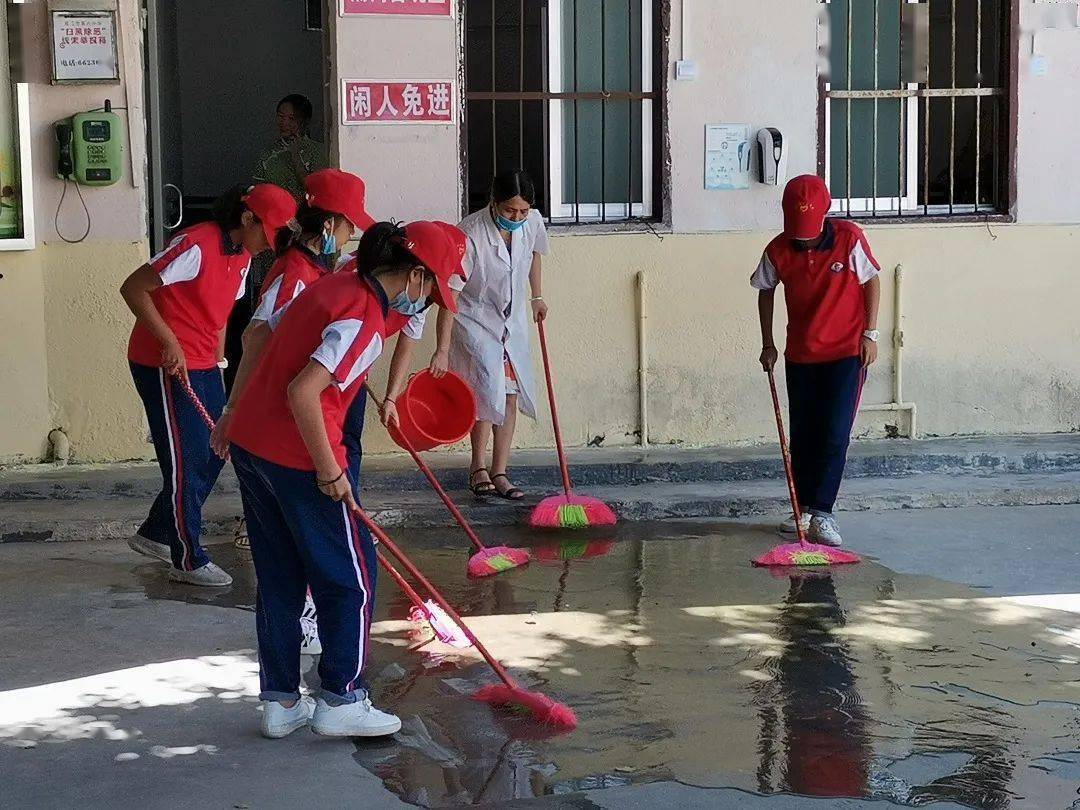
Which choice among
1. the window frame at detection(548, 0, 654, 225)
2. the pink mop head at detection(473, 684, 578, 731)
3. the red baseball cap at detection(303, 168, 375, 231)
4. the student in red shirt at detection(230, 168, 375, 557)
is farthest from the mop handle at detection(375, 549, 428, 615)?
the window frame at detection(548, 0, 654, 225)

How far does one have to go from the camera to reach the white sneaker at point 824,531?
7418 millimetres

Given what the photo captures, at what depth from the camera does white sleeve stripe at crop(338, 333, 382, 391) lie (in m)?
4.38

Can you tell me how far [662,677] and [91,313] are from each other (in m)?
4.46

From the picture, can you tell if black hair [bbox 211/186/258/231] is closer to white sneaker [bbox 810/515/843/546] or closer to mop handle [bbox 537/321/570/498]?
mop handle [bbox 537/321/570/498]

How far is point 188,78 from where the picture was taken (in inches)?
515

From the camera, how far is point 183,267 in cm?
618

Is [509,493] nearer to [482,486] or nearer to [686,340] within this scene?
[482,486]

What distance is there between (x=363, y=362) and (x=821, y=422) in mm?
3589

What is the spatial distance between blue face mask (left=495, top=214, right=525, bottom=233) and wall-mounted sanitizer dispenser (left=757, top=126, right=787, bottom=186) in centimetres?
175

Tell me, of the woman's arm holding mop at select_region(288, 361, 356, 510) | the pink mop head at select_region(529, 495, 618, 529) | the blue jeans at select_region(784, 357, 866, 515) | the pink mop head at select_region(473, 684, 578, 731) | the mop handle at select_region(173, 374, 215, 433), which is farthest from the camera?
the pink mop head at select_region(529, 495, 618, 529)

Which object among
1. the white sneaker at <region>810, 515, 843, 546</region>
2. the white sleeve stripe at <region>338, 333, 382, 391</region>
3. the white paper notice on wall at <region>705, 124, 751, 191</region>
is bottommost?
the white sneaker at <region>810, 515, 843, 546</region>

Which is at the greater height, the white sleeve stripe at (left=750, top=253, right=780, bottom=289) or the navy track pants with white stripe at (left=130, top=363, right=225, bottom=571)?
the white sleeve stripe at (left=750, top=253, right=780, bottom=289)

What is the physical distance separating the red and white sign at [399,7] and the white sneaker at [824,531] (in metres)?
3.52

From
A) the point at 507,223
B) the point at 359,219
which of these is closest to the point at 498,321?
the point at 507,223
